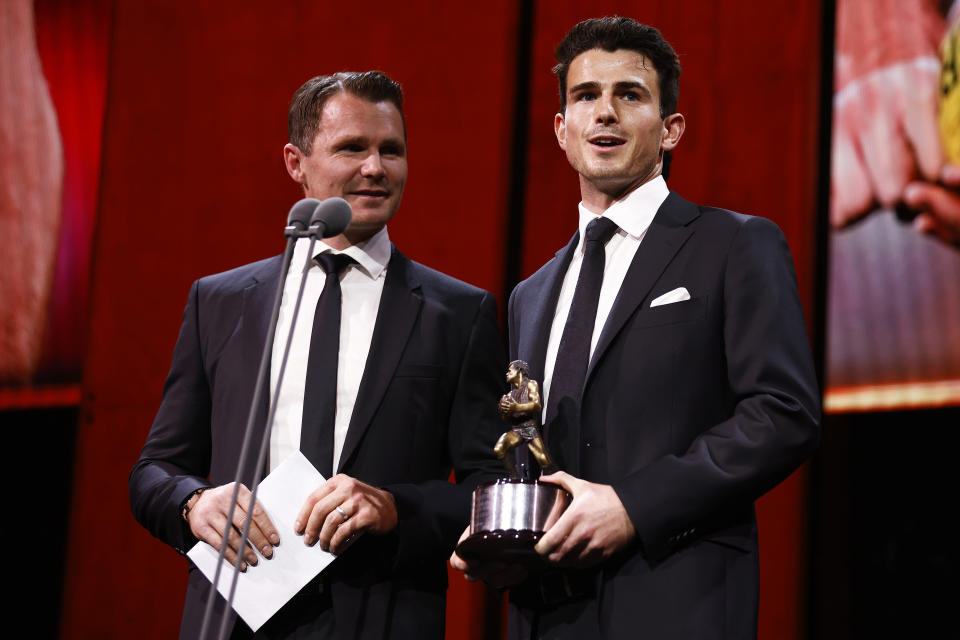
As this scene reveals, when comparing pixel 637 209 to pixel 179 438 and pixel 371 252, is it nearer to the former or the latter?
pixel 371 252

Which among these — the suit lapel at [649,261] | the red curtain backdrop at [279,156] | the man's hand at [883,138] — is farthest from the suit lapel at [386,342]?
the man's hand at [883,138]

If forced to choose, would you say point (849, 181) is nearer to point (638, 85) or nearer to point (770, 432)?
point (638, 85)

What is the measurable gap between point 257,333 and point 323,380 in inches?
7.0

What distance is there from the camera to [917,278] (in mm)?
2883

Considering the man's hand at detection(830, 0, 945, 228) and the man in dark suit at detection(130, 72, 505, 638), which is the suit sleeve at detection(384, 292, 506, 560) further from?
the man's hand at detection(830, 0, 945, 228)

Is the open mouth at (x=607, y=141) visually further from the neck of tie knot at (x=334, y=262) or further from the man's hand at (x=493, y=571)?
the man's hand at (x=493, y=571)

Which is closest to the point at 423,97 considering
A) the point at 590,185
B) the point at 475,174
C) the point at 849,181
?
the point at 475,174

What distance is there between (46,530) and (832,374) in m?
2.54

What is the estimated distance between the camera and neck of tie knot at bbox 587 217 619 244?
1892mm

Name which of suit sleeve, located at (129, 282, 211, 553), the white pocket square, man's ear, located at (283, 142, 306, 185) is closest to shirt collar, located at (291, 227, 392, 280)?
man's ear, located at (283, 142, 306, 185)

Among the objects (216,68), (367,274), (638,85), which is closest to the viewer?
(638,85)

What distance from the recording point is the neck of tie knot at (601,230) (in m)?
1.89

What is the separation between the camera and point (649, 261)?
1781 mm

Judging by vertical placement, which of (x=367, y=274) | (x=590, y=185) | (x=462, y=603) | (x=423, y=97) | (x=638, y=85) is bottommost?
(x=462, y=603)
